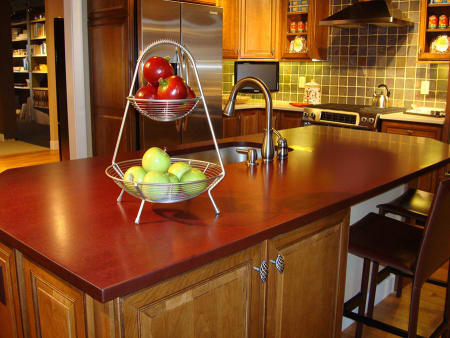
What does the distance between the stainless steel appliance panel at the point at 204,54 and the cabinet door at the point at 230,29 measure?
394 mm

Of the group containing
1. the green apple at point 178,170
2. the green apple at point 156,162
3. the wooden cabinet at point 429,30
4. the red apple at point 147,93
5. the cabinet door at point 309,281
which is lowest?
the cabinet door at point 309,281

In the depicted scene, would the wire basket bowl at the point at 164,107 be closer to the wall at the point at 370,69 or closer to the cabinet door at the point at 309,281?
the cabinet door at the point at 309,281

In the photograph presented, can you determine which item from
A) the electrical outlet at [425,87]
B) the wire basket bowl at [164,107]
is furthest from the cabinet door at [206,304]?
the electrical outlet at [425,87]

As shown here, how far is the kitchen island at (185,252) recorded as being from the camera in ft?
3.70

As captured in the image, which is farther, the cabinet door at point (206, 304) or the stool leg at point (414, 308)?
the stool leg at point (414, 308)

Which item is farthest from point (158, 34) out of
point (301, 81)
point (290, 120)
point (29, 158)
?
point (29, 158)

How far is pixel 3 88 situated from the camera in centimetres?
831

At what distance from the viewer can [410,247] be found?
1.99m

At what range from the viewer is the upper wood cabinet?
16.6ft

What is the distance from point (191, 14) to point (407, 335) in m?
3.29

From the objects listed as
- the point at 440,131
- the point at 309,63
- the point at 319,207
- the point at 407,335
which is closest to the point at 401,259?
the point at 407,335

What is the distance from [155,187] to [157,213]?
0.19 m

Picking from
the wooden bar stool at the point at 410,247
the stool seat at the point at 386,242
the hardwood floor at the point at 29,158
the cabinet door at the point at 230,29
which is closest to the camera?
the wooden bar stool at the point at 410,247

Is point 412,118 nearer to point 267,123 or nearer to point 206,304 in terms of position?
point 267,123
